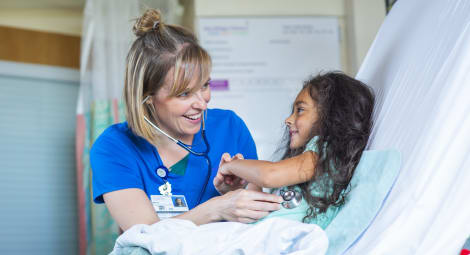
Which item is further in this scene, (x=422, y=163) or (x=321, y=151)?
(x=321, y=151)

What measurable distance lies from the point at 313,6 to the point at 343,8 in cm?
20

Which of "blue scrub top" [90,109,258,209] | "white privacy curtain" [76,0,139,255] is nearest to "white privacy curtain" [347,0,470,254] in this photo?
"blue scrub top" [90,109,258,209]

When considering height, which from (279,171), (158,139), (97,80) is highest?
(279,171)

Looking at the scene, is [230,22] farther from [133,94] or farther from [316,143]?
[316,143]

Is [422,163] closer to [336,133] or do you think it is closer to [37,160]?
[336,133]

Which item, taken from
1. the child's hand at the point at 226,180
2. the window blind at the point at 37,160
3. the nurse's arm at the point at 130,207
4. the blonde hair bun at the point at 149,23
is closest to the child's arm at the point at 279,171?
the child's hand at the point at 226,180

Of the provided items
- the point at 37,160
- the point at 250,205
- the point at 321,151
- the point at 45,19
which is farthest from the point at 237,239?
the point at 45,19

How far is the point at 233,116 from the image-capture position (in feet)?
6.02

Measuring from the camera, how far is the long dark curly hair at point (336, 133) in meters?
1.26

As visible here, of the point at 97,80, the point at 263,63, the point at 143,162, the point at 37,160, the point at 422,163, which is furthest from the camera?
the point at 37,160

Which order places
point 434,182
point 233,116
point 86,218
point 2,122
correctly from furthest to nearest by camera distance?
1. point 2,122
2. point 86,218
3. point 233,116
4. point 434,182

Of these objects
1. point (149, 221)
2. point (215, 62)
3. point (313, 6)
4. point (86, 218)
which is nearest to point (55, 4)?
point (215, 62)

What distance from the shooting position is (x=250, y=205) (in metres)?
1.23

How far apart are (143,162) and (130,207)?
204mm
